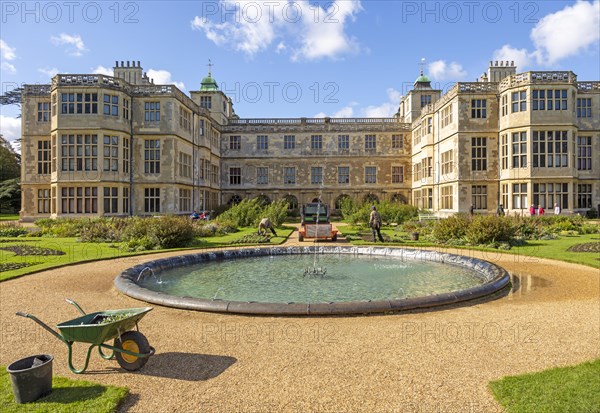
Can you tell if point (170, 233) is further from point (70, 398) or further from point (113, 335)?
point (70, 398)

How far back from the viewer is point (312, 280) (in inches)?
395

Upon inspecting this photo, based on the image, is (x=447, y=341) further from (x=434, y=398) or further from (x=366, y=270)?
(x=366, y=270)

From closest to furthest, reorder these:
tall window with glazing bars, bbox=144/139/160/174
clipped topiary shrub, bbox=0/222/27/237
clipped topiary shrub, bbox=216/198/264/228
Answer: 1. clipped topiary shrub, bbox=0/222/27/237
2. clipped topiary shrub, bbox=216/198/264/228
3. tall window with glazing bars, bbox=144/139/160/174

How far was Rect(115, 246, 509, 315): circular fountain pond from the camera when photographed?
23.0 feet

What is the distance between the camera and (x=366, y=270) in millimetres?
11445

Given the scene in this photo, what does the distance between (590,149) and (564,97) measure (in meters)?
6.30

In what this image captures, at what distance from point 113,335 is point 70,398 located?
2.61 ft

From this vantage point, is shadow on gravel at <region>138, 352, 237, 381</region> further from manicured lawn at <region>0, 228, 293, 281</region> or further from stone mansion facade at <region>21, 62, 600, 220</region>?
stone mansion facade at <region>21, 62, 600, 220</region>

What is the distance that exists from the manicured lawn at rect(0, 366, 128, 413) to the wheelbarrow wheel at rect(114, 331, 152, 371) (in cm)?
43

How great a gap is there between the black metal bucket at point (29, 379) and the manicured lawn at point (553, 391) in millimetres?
4647

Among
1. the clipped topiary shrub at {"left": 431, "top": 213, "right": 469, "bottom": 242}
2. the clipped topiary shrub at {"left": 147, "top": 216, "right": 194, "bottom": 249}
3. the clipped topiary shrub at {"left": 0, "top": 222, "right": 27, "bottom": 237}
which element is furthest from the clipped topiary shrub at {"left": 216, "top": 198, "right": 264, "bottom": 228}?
the clipped topiary shrub at {"left": 431, "top": 213, "right": 469, "bottom": 242}

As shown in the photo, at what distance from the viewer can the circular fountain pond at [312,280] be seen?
7004mm

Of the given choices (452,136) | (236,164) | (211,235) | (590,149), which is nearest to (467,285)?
(211,235)

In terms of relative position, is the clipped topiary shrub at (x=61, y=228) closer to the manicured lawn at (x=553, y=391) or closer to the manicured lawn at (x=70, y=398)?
the manicured lawn at (x=70, y=398)
